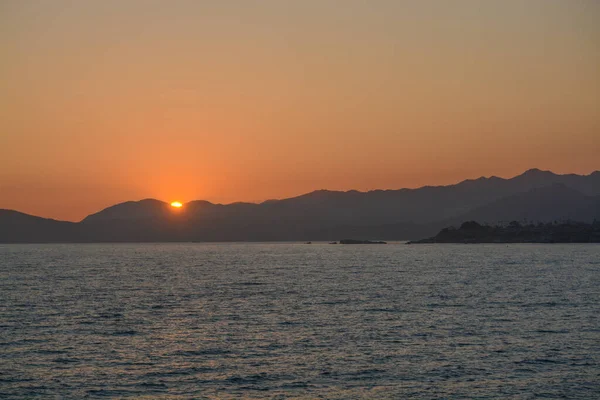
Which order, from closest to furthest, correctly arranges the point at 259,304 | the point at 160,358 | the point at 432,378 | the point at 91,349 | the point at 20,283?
1. the point at 432,378
2. the point at 160,358
3. the point at 91,349
4. the point at 259,304
5. the point at 20,283

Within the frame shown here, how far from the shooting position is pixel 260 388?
41812mm

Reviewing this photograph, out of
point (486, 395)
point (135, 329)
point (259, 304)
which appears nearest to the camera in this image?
point (486, 395)

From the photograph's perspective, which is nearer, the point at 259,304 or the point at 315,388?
the point at 315,388

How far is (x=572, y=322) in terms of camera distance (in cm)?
6819

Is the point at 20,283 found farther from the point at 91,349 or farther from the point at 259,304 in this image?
the point at 91,349

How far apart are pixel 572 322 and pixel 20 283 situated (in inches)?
3891

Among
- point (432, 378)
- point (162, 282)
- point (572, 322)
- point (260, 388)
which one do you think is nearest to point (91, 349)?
point (260, 388)

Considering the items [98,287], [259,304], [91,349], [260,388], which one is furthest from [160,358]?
[98,287]

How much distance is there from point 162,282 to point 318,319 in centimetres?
6671

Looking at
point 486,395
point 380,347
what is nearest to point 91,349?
point 380,347

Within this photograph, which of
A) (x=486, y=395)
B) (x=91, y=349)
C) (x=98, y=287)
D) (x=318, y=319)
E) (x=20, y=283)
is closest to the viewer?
(x=486, y=395)

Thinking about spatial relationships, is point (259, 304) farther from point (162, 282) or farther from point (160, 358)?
point (162, 282)

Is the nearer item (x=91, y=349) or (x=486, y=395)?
(x=486, y=395)

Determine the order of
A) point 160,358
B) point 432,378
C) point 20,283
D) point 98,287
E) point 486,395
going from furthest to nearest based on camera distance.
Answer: point 20,283 → point 98,287 → point 160,358 → point 432,378 → point 486,395
